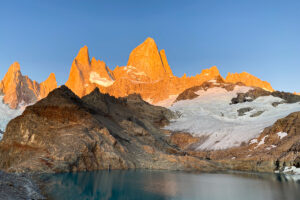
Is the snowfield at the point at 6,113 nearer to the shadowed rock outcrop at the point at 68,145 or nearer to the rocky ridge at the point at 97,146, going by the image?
the rocky ridge at the point at 97,146

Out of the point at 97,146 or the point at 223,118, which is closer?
the point at 97,146

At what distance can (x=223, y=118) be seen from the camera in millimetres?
118688

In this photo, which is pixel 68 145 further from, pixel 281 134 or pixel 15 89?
pixel 15 89

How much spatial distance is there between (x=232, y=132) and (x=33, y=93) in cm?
14373

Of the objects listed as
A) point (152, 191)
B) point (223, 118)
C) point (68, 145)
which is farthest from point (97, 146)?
point (223, 118)

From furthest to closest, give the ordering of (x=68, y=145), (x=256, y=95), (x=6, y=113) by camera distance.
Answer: (x=6, y=113)
(x=256, y=95)
(x=68, y=145)

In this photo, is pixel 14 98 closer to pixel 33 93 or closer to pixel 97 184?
pixel 33 93

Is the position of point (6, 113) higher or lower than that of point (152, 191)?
higher

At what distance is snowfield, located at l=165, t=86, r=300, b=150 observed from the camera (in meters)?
82.4

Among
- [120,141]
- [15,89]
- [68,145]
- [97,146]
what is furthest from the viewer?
[15,89]

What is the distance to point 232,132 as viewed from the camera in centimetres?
8612

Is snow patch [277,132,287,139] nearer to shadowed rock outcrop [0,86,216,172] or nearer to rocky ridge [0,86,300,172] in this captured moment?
rocky ridge [0,86,300,172]

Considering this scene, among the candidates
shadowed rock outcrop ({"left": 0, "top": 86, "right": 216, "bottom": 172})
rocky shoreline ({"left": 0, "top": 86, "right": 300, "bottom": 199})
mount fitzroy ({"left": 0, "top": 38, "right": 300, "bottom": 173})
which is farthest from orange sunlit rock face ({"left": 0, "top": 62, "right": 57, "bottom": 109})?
shadowed rock outcrop ({"left": 0, "top": 86, "right": 216, "bottom": 172})

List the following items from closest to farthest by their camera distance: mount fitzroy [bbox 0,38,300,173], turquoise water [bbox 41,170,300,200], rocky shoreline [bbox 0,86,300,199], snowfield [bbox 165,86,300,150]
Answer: turquoise water [bbox 41,170,300,200] → rocky shoreline [bbox 0,86,300,199] → mount fitzroy [bbox 0,38,300,173] → snowfield [bbox 165,86,300,150]
